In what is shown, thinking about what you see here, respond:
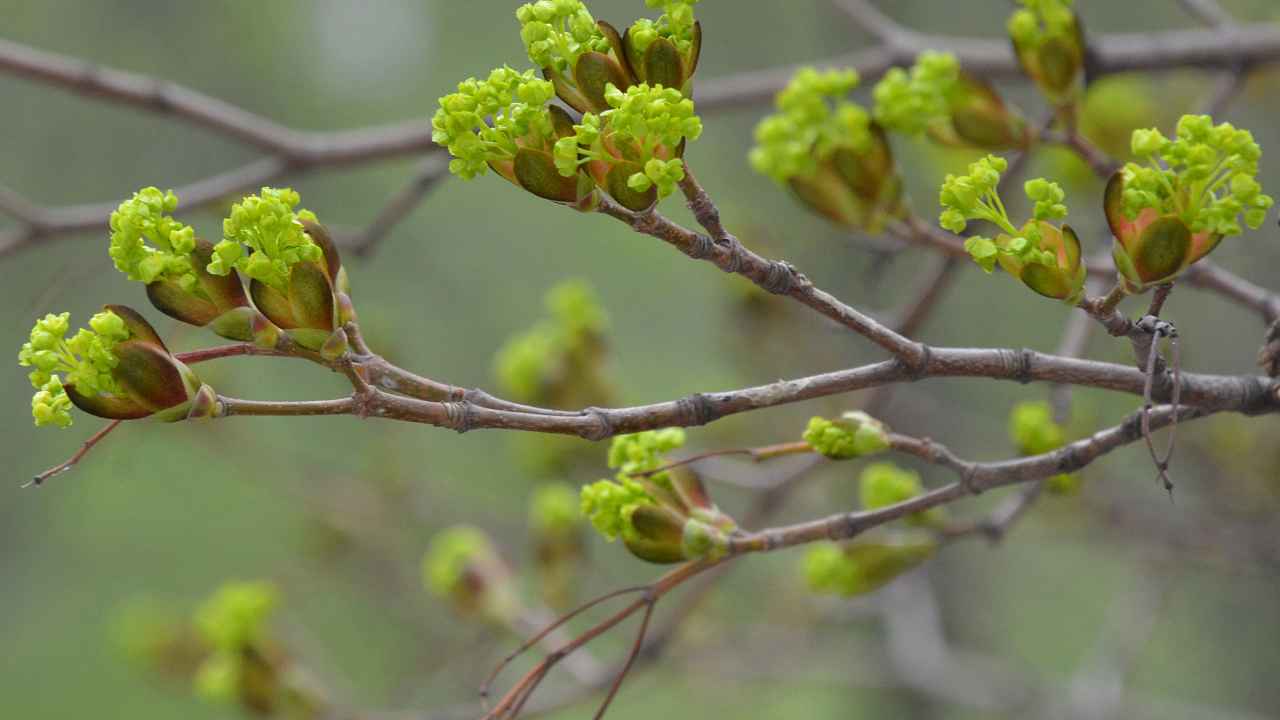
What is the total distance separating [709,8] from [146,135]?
7.54 feet

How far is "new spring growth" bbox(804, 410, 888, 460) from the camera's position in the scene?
79 centimetres

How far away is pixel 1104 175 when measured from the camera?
1.11m

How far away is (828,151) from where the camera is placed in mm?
1078

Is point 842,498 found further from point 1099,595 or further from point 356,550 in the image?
point 1099,595

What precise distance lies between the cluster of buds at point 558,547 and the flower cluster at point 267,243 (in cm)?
94

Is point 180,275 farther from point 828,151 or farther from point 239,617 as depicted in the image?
point 239,617

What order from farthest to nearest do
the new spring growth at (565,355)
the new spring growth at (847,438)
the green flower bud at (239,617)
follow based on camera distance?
1. the new spring growth at (565,355)
2. the green flower bud at (239,617)
3. the new spring growth at (847,438)

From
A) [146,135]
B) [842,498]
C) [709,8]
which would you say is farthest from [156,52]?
[842,498]

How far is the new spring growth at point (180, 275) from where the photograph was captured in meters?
0.68

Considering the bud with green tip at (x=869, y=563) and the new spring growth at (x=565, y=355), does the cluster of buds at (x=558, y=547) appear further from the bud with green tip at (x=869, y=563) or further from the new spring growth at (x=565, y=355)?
the bud with green tip at (x=869, y=563)

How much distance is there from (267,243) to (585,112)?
7.8 inches

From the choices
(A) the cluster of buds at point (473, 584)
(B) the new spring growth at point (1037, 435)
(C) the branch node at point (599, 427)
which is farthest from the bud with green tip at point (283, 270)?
(A) the cluster of buds at point (473, 584)

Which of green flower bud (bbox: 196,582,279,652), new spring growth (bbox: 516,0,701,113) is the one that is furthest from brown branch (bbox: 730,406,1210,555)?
green flower bud (bbox: 196,582,279,652)

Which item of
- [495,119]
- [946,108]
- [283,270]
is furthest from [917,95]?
[283,270]
